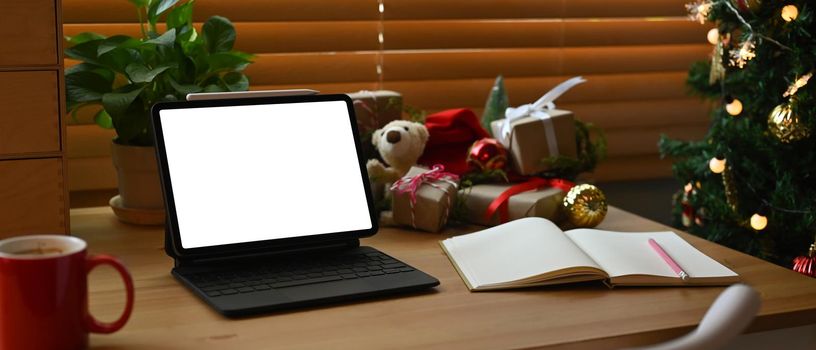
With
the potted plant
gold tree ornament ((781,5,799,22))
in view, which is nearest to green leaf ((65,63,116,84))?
the potted plant

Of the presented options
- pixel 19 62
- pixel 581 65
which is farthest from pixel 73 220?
pixel 581 65

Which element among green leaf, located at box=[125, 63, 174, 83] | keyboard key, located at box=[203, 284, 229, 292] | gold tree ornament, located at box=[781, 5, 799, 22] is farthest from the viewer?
gold tree ornament, located at box=[781, 5, 799, 22]

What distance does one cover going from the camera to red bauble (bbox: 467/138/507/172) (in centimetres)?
151

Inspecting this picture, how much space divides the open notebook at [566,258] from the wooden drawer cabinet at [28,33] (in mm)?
589

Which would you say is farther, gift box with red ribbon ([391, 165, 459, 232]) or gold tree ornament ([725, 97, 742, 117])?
gold tree ornament ([725, 97, 742, 117])

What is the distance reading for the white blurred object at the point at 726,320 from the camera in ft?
2.31

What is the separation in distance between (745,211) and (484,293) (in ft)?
2.76

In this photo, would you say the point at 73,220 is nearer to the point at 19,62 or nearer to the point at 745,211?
the point at 19,62

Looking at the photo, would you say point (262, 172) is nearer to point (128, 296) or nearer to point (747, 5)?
point (128, 296)

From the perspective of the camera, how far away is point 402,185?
1416 mm

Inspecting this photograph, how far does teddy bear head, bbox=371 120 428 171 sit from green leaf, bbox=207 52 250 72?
24 cm

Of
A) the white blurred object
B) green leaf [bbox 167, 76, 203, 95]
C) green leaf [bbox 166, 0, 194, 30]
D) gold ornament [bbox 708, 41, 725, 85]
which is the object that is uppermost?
green leaf [bbox 166, 0, 194, 30]

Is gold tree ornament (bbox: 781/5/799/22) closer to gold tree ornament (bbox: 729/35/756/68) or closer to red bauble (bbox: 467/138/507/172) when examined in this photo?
gold tree ornament (bbox: 729/35/756/68)

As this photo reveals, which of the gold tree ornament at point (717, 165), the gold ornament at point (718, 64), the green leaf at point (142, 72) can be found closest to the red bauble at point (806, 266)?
the gold tree ornament at point (717, 165)
